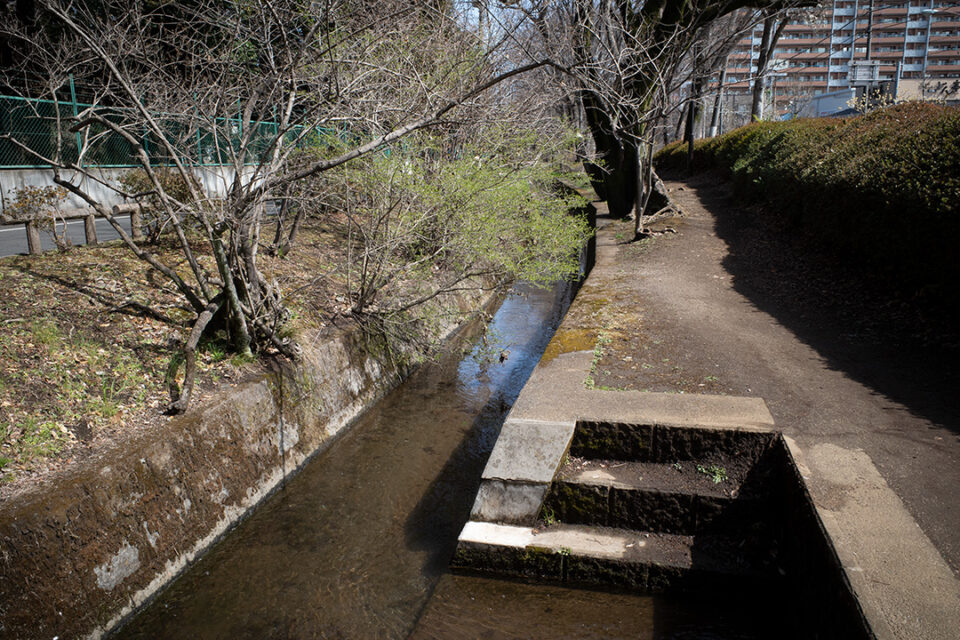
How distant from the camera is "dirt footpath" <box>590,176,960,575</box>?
4383mm

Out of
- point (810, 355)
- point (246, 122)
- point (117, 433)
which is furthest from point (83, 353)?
point (810, 355)

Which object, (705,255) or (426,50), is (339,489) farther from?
(705,255)

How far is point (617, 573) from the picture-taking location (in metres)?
4.30

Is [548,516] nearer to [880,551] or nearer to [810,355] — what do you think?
[880,551]

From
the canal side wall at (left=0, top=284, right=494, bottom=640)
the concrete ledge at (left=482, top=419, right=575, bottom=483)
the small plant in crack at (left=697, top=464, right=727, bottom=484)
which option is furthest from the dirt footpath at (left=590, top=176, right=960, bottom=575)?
the canal side wall at (left=0, top=284, right=494, bottom=640)

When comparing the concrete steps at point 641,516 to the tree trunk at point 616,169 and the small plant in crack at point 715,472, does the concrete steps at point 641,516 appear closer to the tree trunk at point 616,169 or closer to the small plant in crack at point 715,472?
the small plant in crack at point 715,472

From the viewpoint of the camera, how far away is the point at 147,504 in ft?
14.6

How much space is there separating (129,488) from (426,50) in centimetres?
764

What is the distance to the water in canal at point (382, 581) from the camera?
409cm

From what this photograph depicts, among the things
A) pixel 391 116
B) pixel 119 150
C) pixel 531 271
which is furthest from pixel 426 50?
pixel 119 150

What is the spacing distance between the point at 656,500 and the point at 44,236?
1150cm

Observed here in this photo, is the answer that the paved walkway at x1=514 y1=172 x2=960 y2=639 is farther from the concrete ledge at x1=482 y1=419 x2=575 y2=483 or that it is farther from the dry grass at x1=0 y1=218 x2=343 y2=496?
the dry grass at x1=0 y1=218 x2=343 y2=496

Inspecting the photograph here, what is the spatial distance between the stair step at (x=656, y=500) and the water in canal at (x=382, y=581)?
50cm

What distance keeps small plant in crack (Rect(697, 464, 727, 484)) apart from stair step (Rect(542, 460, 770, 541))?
15 mm
